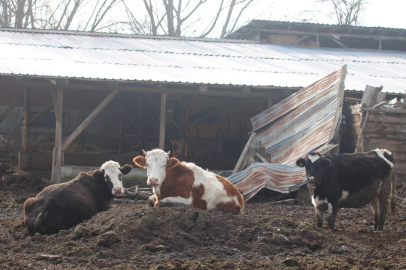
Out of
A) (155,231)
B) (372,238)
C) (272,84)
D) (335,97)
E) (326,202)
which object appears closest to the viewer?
(155,231)

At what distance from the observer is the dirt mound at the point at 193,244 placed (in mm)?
4715

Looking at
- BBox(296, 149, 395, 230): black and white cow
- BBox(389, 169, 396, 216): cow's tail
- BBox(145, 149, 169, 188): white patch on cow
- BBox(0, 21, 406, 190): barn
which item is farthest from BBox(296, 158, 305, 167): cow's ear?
BBox(0, 21, 406, 190): barn

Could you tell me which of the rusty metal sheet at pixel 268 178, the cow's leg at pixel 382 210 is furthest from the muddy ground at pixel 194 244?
the rusty metal sheet at pixel 268 178

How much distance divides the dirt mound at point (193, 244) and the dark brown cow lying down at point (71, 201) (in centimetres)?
26

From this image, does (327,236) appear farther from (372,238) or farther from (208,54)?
(208,54)

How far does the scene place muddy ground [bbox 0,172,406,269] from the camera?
471 cm

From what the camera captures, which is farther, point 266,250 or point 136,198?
point 136,198

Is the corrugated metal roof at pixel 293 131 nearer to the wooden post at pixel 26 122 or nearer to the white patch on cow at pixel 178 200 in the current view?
the white patch on cow at pixel 178 200

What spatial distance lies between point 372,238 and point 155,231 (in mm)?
2865

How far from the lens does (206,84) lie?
473 inches

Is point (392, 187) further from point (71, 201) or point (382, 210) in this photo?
point (71, 201)

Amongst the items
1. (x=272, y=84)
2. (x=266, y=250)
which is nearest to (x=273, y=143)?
(x=272, y=84)

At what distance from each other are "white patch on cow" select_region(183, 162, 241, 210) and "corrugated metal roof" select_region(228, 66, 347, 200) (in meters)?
3.10

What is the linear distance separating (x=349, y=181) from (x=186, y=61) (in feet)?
31.5
